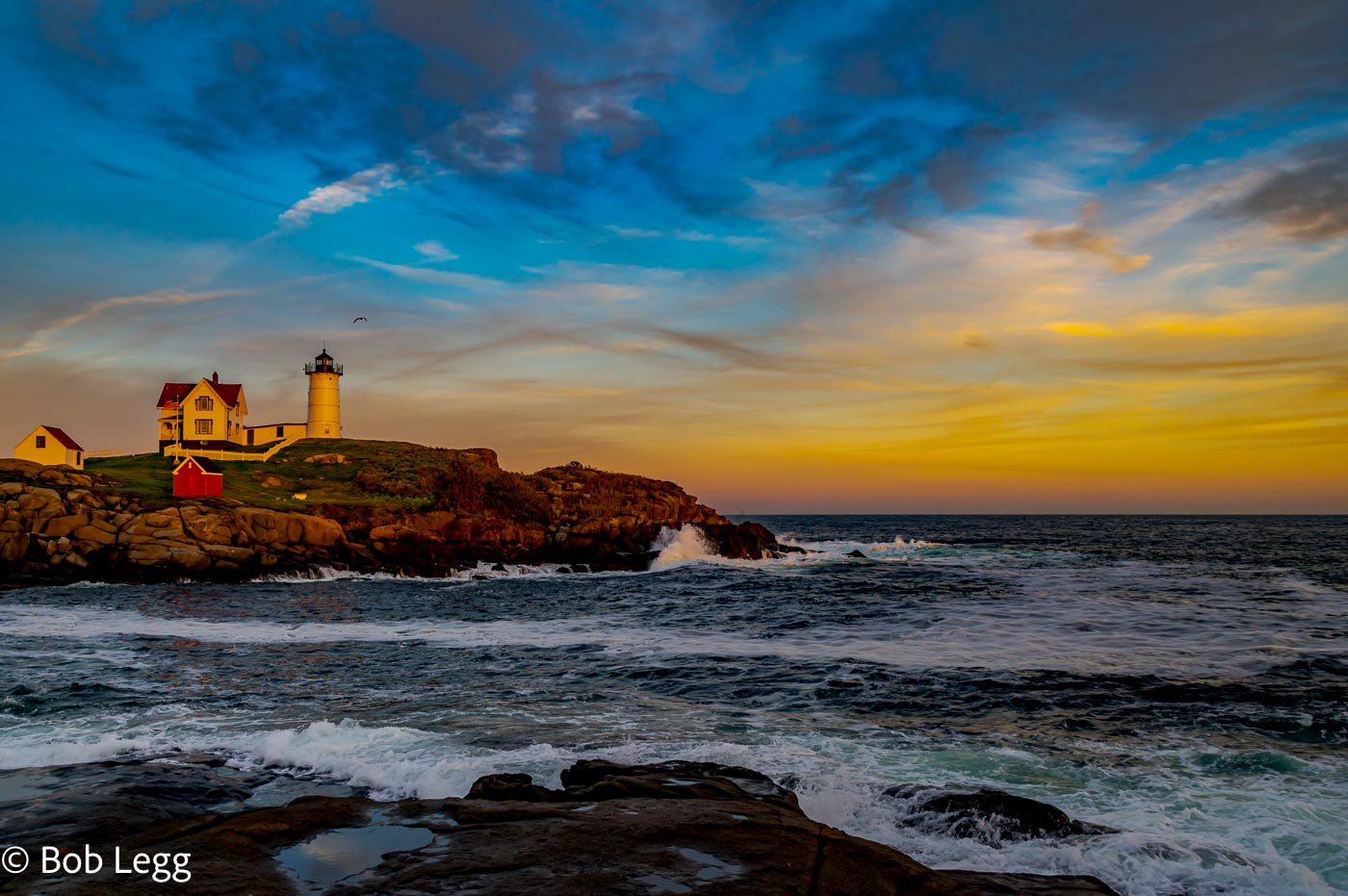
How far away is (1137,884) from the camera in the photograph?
768 cm

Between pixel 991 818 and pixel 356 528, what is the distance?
163ft

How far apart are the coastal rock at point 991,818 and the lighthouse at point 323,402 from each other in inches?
3474

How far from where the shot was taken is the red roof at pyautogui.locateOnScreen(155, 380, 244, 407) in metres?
73.6

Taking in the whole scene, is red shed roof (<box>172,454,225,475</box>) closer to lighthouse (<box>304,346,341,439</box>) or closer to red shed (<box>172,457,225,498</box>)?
red shed (<box>172,457,225,498</box>)

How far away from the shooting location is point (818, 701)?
16.0 meters

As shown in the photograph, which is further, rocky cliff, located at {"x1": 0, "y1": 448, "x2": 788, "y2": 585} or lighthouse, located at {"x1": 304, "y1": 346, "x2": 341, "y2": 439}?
lighthouse, located at {"x1": 304, "y1": 346, "x2": 341, "y2": 439}

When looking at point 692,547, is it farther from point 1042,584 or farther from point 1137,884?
point 1137,884

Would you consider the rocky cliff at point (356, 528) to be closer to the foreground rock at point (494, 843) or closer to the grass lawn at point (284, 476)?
the grass lawn at point (284, 476)

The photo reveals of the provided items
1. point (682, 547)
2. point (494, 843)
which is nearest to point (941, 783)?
point (494, 843)

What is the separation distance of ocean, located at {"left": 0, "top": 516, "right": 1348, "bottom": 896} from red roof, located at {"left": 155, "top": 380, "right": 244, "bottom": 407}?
148 ft

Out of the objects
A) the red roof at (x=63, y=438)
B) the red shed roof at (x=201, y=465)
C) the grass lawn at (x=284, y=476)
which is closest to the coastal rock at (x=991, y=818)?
the grass lawn at (x=284, y=476)

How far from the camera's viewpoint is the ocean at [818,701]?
385 inches

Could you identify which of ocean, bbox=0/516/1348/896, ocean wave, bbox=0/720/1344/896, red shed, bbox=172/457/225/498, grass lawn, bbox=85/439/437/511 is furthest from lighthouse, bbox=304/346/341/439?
ocean wave, bbox=0/720/1344/896

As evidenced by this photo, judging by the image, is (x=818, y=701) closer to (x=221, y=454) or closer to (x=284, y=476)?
(x=284, y=476)
